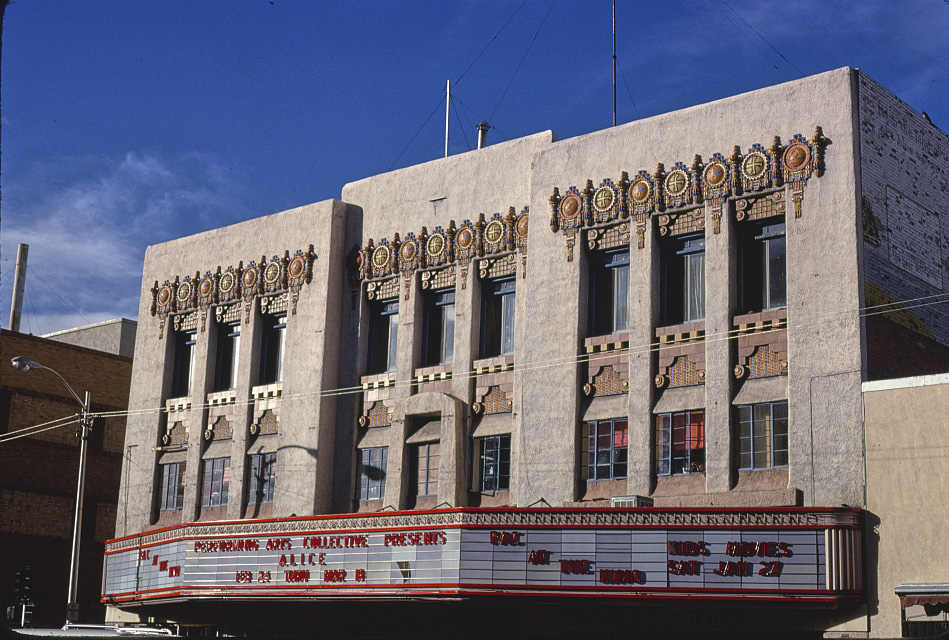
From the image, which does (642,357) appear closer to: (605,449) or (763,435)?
(605,449)

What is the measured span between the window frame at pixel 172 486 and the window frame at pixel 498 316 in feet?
37.5

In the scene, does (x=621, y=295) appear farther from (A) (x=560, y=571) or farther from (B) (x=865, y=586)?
(B) (x=865, y=586)

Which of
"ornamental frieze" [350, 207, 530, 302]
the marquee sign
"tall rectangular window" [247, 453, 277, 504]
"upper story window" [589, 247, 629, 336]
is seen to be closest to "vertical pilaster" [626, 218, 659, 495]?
"upper story window" [589, 247, 629, 336]

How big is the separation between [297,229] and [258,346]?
370 cm

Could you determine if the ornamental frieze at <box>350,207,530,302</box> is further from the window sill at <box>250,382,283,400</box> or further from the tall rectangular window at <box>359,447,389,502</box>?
the tall rectangular window at <box>359,447,389,502</box>

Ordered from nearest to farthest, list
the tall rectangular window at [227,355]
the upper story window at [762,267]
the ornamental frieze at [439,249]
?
the upper story window at [762,267] < the ornamental frieze at [439,249] < the tall rectangular window at [227,355]

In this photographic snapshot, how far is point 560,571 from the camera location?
23.6m

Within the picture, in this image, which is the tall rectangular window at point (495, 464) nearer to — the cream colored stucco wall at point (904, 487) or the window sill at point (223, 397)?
the cream colored stucco wall at point (904, 487)

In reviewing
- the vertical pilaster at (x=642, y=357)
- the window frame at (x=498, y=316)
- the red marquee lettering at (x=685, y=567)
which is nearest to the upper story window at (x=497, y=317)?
the window frame at (x=498, y=316)

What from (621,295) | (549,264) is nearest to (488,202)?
(549,264)

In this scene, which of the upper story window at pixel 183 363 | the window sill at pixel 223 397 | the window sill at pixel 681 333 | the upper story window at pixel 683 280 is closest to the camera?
the window sill at pixel 681 333

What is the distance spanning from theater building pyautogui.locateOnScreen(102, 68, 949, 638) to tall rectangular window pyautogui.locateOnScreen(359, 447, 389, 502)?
0.10 m

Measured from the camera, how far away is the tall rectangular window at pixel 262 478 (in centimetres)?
3209

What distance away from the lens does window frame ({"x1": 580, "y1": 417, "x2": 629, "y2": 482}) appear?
84.0 feet
